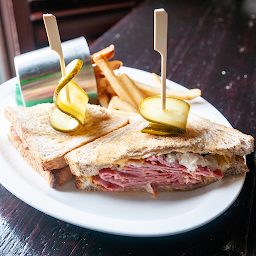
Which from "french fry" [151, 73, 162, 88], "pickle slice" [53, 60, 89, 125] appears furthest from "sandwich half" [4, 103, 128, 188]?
"french fry" [151, 73, 162, 88]

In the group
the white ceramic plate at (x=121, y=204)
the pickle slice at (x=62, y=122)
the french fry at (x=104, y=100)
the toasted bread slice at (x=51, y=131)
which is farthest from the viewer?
the french fry at (x=104, y=100)

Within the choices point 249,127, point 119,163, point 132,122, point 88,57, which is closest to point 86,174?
point 119,163

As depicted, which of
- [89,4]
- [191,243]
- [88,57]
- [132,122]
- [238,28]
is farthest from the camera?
[89,4]

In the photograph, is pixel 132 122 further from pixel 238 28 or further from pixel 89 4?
pixel 89 4

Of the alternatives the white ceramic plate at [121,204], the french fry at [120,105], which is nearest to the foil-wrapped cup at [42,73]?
the french fry at [120,105]

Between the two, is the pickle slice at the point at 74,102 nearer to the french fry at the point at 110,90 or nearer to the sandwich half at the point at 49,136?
the sandwich half at the point at 49,136
